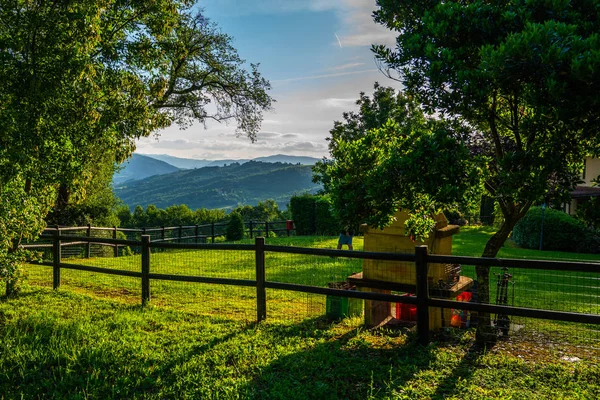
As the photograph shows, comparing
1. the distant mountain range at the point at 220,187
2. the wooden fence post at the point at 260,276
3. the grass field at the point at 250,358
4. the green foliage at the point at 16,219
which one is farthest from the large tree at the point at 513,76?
the distant mountain range at the point at 220,187

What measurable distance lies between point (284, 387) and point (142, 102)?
7.34 meters

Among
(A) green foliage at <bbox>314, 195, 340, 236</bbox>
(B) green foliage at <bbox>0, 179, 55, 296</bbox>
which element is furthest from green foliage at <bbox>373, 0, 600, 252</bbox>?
(A) green foliage at <bbox>314, 195, 340, 236</bbox>

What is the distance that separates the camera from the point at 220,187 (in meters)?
175

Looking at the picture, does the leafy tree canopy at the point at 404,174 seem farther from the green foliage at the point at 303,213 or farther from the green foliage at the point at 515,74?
the green foliage at the point at 303,213

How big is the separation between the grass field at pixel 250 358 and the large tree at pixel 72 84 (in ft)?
8.47

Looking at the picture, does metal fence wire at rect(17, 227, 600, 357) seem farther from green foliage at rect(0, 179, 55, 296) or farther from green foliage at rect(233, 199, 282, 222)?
green foliage at rect(233, 199, 282, 222)

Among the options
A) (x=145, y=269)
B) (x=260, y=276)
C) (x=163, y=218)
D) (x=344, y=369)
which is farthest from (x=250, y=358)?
(x=163, y=218)

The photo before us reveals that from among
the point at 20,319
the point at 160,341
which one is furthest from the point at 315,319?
the point at 20,319

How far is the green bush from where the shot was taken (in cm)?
1842

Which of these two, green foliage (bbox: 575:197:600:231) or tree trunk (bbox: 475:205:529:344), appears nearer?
green foliage (bbox: 575:197:600:231)

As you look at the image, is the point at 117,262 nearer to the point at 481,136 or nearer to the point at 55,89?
the point at 55,89

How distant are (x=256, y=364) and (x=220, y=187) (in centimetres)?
17271

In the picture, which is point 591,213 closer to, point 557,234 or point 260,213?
point 557,234

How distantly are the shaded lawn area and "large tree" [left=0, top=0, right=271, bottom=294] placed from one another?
2.98 meters
